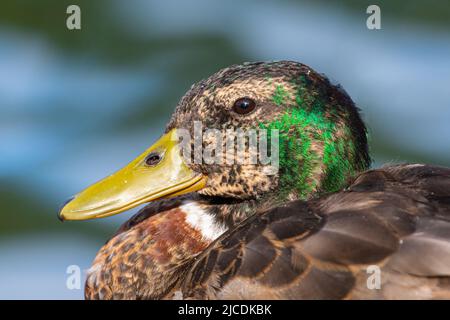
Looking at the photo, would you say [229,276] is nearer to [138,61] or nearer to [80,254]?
[80,254]

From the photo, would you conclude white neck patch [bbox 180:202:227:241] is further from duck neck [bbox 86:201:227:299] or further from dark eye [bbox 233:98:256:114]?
dark eye [bbox 233:98:256:114]

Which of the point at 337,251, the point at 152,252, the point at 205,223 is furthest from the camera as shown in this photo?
the point at 205,223

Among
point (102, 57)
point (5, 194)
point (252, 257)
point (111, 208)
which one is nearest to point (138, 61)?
point (102, 57)

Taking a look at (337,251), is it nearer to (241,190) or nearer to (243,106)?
(241,190)

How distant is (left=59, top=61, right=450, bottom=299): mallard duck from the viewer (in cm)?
319

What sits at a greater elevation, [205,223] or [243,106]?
[243,106]

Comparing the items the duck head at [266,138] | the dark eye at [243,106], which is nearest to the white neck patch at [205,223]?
the duck head at [266,138]

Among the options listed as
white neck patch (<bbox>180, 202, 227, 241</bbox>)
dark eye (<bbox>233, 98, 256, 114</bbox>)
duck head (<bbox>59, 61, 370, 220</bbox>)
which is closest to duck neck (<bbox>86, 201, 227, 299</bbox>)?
white neck patch (<bbox>180, 202, 227, 241</bbox>)

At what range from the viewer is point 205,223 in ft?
12.5

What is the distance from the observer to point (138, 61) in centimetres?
817

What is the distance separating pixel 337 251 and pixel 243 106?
0.89 meters

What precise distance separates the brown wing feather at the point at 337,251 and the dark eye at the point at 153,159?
0.67m

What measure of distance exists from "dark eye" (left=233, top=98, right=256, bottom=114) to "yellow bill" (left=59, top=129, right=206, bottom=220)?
307mm

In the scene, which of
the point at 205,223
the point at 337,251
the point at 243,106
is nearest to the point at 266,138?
the point at 243,106
